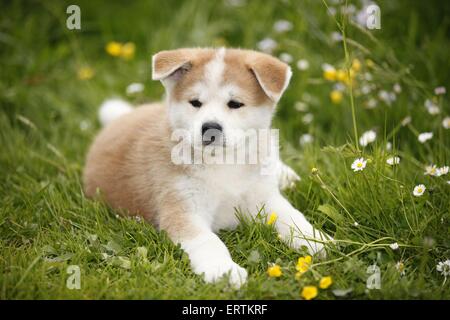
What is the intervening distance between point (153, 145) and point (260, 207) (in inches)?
31.2

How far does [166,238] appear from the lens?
10.6ft

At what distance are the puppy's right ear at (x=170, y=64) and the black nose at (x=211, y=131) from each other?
0.41 m

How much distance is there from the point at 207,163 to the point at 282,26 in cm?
241

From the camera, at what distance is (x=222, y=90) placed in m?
3.19

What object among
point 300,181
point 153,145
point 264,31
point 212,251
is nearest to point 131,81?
point 264,31

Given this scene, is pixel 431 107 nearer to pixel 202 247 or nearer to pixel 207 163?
pixel 207 163

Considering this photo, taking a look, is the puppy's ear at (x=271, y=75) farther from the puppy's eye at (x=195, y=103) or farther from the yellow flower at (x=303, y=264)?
the yellow flower at (x=303, y=264)

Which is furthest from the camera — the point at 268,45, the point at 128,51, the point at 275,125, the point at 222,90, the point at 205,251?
the point at 128,51

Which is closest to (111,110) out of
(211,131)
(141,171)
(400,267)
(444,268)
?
(141,171)

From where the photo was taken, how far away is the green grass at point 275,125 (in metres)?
2.90

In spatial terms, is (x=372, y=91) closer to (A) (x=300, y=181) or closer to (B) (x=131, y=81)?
(A) (x=300, y=181)

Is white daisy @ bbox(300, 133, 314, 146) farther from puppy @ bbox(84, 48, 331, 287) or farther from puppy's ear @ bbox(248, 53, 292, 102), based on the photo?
puppy's ear @ bbox(248, 53, 292, 102)

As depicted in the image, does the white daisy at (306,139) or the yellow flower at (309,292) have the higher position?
the white daisy at (306,139)

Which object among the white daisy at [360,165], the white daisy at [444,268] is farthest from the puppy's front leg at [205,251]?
the white daisy at [444,268]
